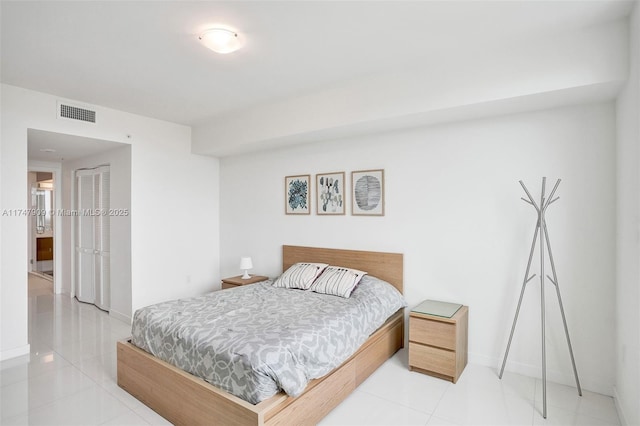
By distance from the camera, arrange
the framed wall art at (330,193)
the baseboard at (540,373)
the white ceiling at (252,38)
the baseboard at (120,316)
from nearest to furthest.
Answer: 1. the white ceiling at (252,38)
2. the baseboard at (540,373)
3. the framed wall art at (330,193)
4. the baseboard at (120,316)

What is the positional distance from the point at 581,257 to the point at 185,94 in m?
3.85

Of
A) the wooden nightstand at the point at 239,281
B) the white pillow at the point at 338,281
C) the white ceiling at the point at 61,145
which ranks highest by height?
the white ceiling at the point at 61,145

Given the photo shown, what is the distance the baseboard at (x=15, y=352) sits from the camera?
10.5 ft

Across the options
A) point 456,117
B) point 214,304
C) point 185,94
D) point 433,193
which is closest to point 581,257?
point 433,193

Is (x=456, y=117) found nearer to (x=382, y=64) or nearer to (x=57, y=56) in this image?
(x=382, y=64)

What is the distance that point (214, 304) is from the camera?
2975mm

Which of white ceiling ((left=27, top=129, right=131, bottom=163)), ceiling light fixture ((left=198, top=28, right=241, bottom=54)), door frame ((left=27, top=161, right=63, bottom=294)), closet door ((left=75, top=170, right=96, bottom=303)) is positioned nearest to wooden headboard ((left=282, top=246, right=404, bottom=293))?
ceiling light fixture ((left=198, top=28, right=241, bottom=54))

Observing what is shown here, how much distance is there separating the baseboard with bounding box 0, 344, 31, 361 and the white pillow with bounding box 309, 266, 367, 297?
2846 millimetres

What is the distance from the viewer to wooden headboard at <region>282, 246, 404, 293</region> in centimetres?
347

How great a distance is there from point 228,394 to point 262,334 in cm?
40

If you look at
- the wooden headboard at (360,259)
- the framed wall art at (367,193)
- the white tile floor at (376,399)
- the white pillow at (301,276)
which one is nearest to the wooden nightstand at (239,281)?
→ the wooden headboard at (360,259)

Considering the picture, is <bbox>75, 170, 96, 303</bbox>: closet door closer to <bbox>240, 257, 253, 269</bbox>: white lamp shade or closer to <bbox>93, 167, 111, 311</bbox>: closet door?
<bbox>93, 167, 111, 311</bbox>: closet door

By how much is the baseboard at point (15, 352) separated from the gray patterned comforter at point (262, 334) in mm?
1633

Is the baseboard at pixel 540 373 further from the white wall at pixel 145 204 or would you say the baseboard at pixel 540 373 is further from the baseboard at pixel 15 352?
the baseboard at pixel 15 352
